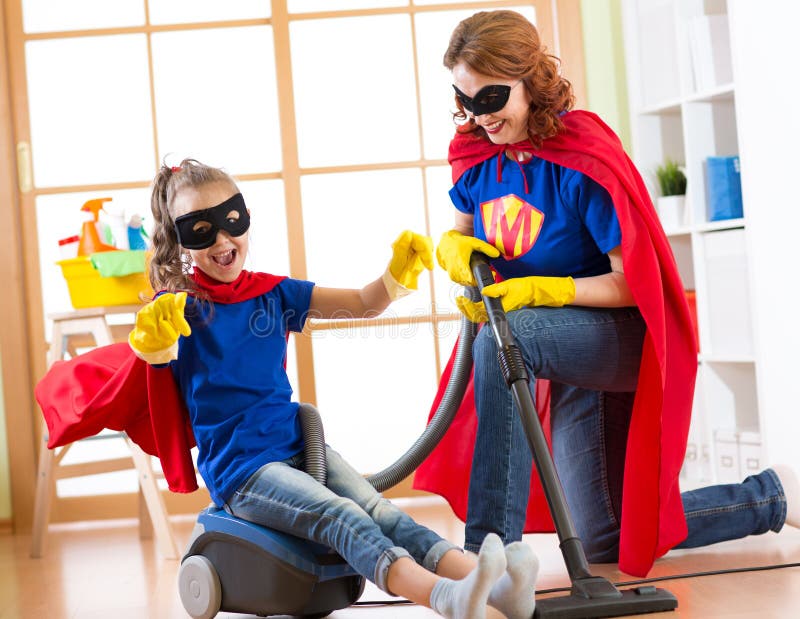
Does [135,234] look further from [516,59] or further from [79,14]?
[516,59]

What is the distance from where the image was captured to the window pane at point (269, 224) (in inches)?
124

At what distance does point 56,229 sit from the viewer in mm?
3119

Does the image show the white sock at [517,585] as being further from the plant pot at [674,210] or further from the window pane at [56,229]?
the window pane at [56,229]

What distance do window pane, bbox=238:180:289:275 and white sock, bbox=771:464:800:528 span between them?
169 cm

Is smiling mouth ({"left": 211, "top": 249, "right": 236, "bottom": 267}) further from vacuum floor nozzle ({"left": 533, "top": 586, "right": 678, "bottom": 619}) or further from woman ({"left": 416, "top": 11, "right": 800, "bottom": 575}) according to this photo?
vacuum floor nozzle ({"left": 533, "top": 586, "right": 678, "bottom": 619})

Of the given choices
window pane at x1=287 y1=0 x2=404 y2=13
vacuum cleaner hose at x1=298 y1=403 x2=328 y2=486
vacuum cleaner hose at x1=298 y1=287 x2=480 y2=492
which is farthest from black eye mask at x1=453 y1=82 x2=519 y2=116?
window pane at x1=287 y1=0 x2=404 y2=13

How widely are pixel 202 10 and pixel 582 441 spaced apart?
201 centimetres

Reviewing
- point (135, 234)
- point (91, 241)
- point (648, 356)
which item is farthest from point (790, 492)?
point (91, 241)

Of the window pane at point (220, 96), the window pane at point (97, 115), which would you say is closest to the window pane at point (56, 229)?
the window pane at point (97, 115)

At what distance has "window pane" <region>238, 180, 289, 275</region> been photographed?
10.4 ft

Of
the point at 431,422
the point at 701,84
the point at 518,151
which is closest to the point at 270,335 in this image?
the point at 431,422

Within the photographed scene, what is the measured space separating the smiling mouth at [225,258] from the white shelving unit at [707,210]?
4.93ft

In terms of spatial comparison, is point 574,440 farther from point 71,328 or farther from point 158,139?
point 158,139

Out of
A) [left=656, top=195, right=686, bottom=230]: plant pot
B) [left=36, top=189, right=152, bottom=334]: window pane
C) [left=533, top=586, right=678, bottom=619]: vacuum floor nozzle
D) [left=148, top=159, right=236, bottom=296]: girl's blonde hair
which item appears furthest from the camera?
[left=36, top=189, right=152, bottom=334]: window pane
